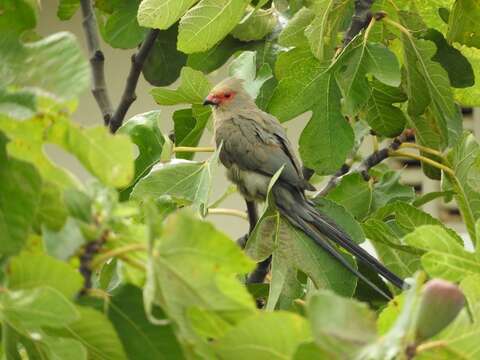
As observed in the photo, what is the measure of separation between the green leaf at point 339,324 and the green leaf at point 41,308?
0.47ft

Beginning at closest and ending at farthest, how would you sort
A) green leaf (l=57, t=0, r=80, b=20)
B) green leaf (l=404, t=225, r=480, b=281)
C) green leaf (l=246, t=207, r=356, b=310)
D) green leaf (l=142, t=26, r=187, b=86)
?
1. green leaf (l=404, t=225, r=480, b=281)
2. green leaf (l=246, t=207, r=356, b=310)
3. green leaf (l=142, t=26, r=187, b=86)
4. green leaf (l=57, t=0, r=80, b=20)

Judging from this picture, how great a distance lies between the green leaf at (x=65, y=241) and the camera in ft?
2.23

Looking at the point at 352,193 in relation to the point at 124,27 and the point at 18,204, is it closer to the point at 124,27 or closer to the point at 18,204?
the point at 124,27

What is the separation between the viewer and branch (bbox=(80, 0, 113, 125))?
74.8 inches

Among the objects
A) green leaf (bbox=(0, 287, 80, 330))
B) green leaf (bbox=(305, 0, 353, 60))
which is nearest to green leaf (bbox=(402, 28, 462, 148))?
green leaf (bbox=(305, 0, 353, 60))

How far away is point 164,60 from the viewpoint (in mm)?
1944

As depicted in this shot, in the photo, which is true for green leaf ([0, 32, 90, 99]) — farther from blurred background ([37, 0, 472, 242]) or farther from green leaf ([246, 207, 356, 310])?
blurred background ([37, 0, 472, 242])

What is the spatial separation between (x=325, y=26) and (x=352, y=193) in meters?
0.29

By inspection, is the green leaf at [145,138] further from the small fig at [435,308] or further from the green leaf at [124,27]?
the small fig at [435,308]

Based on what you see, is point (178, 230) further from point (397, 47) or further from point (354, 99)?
point (397, 47)

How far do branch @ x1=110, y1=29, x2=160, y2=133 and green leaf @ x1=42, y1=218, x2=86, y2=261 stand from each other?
42.7 inches

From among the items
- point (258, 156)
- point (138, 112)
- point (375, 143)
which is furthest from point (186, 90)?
point (138, 112)

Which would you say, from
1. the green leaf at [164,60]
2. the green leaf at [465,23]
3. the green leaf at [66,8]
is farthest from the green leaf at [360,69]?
the green leaf at [66,8]

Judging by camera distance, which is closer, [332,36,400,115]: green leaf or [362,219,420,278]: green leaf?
[362,219,420,278]: green leaf
